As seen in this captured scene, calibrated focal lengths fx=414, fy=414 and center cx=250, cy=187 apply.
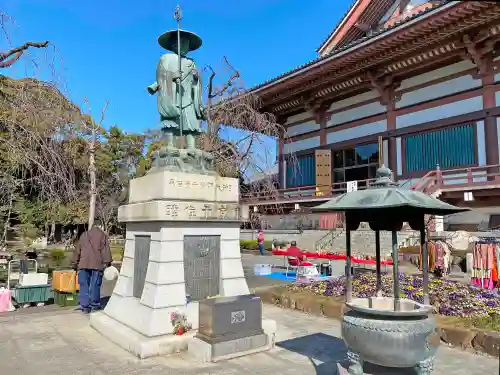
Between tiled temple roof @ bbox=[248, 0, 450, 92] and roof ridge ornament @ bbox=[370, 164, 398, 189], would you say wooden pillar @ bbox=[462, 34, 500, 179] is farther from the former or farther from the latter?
roof ridge ornament @ bbox=[370, 164, 398, 189]

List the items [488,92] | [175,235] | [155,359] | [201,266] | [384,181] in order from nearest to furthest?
[384,181] → [155,359] → [175,235] → [201,266] → [488,92]

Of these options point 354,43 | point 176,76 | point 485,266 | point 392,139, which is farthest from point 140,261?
point 392,139

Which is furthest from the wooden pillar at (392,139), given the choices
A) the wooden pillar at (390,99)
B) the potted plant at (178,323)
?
the potted plant at (178,323)

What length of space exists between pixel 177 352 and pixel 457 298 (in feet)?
16.3

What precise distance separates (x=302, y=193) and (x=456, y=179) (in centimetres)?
882

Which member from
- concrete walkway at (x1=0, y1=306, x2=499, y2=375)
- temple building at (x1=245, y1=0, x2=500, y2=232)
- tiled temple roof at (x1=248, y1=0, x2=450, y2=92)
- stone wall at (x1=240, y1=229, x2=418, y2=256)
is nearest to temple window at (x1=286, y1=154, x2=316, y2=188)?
temple building at (x1=245, y1=0, x2=500, y2=232)

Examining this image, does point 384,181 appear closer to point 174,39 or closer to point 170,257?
point 170,257

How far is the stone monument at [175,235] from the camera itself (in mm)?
5922

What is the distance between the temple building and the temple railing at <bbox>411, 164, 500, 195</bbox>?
4 centimetres

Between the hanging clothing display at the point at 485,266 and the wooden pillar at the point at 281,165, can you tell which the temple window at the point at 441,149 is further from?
the wooden pillar at the point at 281,165

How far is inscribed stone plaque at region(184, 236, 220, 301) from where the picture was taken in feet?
20.8

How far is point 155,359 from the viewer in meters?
5.41

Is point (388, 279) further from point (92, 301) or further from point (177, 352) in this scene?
point (92, 301)

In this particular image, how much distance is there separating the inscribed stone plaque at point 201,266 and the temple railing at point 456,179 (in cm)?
1123
